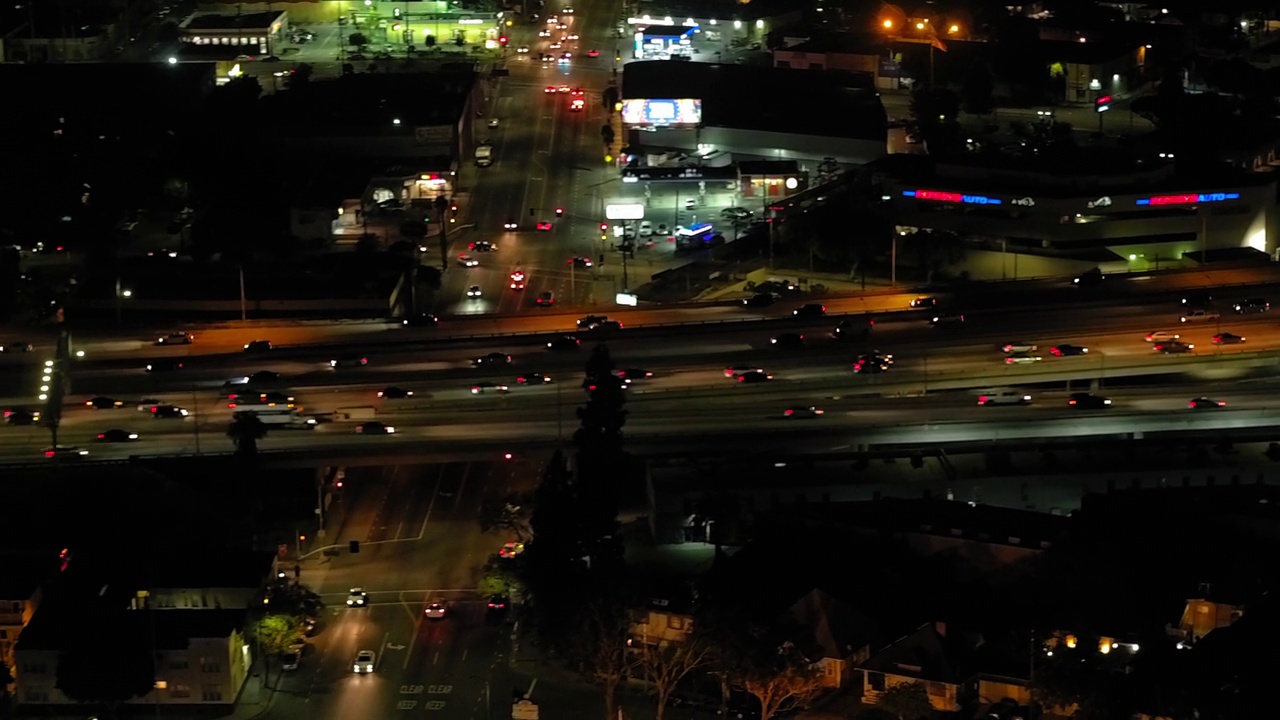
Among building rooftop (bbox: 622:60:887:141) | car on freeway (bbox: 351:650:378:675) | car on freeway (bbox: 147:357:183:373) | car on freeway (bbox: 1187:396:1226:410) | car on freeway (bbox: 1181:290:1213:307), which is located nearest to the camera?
car on freeway (bbox: 351:650:378:675)

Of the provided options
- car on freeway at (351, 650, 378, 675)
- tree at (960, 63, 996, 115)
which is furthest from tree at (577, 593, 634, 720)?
tree at (960, 63, 996, 115)

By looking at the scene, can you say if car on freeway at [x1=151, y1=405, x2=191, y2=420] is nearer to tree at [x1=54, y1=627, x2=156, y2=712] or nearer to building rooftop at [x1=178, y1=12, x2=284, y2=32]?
tree at [x1=54, y1=627, x2=156, y2=712]

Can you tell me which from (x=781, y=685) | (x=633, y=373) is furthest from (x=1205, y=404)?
(x=781, y=685)

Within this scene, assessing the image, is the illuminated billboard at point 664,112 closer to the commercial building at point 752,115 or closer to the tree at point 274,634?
the commercial building at point 752,115

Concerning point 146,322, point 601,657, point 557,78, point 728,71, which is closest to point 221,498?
point 601,657

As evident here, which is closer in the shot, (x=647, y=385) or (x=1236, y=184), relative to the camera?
(x=647, y=385)

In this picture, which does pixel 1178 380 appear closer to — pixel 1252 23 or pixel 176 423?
pixel 176 423
